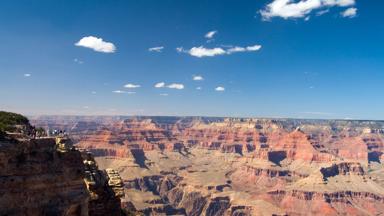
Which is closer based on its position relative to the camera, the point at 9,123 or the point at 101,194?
the point at 101,194

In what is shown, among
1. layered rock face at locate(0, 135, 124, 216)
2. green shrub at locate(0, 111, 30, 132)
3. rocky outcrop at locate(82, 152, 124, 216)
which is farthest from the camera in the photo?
green shrub at locate(0, 111, 30, 132)

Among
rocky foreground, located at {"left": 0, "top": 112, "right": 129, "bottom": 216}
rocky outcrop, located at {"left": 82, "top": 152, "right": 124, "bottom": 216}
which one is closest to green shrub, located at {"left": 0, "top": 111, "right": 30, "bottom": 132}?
rocky outcrop, located at {"left": 82, "top": 152, "right": 124, "bottom": 216}

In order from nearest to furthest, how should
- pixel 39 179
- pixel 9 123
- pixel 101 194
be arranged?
pixel 39 179 < pixel 101 194 < pixel 9 123

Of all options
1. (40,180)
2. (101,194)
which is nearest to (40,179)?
(40,180)

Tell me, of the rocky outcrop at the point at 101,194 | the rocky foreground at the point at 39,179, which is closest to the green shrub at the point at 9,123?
the rocky outcrop at the point at 101,194

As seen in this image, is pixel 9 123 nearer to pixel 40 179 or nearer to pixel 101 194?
pixel 101 194

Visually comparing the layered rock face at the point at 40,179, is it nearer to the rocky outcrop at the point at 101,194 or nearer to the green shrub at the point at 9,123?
the rocky outcrop at the point at 101,194

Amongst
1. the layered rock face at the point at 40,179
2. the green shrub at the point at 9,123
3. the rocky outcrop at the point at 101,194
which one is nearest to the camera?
the layered rock face at the point at 40,179

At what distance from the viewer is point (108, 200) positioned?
87.9 feet

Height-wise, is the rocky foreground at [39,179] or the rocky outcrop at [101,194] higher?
the rocky foreground at [39,179]

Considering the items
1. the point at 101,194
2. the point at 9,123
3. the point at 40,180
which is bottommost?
the point at 101,194

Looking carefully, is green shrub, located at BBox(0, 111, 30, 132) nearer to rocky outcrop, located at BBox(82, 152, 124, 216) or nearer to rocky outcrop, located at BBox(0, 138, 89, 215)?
rocky outcrop, located at BBox(82, 152, 124, 216)

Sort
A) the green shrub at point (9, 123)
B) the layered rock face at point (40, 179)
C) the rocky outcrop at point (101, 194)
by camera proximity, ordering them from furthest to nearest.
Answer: the green shrub at point (9, 123)
the rocky outcrop at point (101, 194)
the layered rock face at point (40, 179)

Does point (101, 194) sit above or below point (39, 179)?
below
